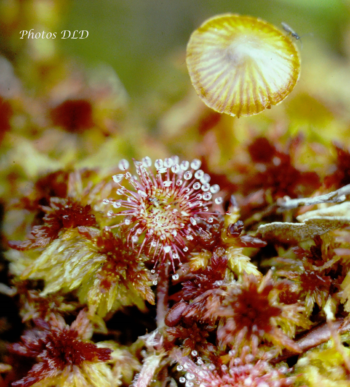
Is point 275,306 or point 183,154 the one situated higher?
point 183,154

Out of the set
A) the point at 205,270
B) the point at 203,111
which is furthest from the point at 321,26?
the point at 205,270

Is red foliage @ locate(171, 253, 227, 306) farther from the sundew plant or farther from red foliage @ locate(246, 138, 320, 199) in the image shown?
red foliage @ locate(246, 138, 320, 199)

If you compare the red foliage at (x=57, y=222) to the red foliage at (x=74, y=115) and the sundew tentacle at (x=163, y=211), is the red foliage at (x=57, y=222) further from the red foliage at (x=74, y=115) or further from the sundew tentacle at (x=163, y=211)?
the red foliage at (x=74, y=115)

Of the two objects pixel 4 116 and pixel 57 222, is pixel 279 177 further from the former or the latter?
pixel 4 116

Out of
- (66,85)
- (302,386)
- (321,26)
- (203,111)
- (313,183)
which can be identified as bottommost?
(302,386)

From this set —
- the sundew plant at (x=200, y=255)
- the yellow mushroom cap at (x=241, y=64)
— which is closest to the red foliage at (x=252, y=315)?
the sundew plant at (x=200, y=255)

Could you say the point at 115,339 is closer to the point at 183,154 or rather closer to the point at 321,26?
the point at 183,154
